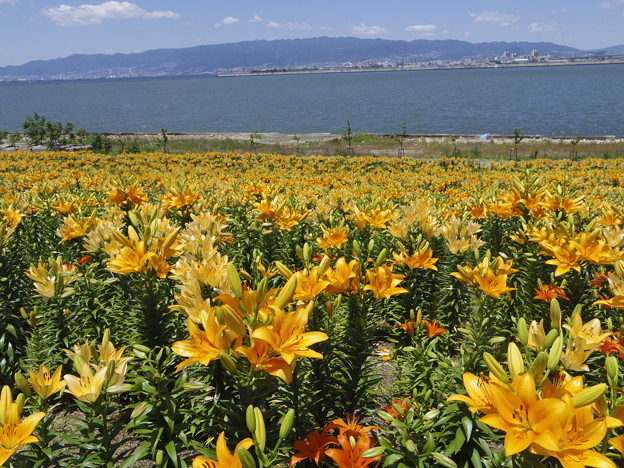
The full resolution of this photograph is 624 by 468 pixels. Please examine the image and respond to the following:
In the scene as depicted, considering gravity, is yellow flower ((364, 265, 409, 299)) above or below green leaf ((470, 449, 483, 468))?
above

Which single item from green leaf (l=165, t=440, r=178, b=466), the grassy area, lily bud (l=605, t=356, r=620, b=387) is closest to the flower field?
lily bud (l=605, t=356, r=620, b=387)

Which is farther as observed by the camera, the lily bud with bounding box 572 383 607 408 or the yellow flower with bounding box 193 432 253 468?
the yellow flower with bounding box 193 432 253 468

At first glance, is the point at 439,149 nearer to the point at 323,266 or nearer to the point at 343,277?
the point at 343,277

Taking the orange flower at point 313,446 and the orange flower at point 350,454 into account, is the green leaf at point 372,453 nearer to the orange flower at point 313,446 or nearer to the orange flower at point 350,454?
the orange flower at point 350,454

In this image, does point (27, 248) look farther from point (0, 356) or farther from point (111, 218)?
point (0, 356)

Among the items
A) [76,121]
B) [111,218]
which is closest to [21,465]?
[111,218]

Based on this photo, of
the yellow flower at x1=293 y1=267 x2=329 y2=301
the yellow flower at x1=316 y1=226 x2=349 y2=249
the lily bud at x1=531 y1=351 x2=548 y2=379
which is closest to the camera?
the lily bud at x1=531 y1=351 x2=548 y2=379

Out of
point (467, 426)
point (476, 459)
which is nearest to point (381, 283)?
point (467, 426)

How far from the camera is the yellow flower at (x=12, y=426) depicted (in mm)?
1344

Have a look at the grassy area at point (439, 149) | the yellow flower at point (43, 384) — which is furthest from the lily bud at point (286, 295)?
the grassy area at point (439, 149)

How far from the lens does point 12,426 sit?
1.38 m

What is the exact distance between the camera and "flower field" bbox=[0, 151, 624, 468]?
1.33 meters

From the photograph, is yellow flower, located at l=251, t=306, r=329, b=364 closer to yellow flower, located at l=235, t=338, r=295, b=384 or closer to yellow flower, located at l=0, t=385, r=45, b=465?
yellow flower, located at l=235, t=338, r=295, b=384

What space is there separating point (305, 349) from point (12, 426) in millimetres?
1016
